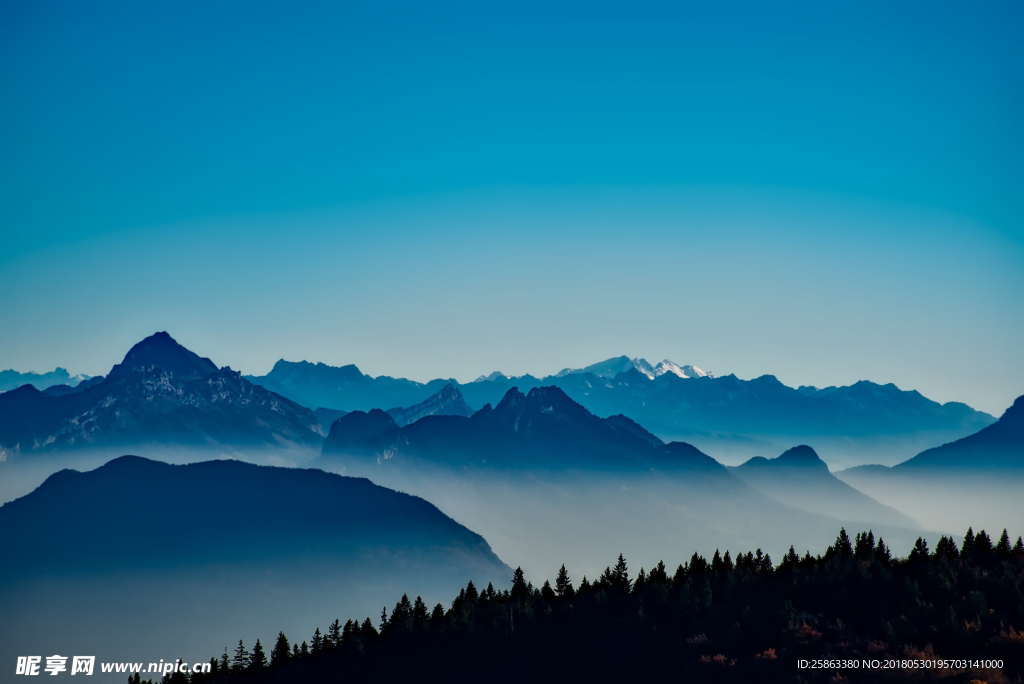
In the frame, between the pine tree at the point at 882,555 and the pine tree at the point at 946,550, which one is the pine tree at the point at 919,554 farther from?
the pine tree at the point at 882,555

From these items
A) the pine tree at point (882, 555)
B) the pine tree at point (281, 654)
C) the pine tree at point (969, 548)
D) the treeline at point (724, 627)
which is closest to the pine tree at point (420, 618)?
the treeline at point (724, 627)

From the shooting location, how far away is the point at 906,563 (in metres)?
125

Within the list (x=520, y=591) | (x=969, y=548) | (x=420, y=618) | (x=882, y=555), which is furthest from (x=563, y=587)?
(x=969, y=548)

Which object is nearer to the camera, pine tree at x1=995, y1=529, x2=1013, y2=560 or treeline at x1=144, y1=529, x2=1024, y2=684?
treeline at x1=144, y1=529, x2=1024, y2=684

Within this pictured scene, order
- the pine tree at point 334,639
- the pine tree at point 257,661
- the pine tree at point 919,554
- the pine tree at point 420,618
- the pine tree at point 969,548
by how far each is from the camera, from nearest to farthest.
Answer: the pine tree at point 919,554 → the pine tree at point 969,548 → the pine tree at point 420,618 → the pine tree at point 257,661 → the pine tree at point 334,639

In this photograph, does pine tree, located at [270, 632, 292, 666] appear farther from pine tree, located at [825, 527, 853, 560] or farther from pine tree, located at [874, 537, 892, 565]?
pine tree, located at [874, 537, 892, 565]

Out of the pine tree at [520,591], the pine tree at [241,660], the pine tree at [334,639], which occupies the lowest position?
the pine tree at [241,660]

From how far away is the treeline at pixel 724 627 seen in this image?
3939 inches

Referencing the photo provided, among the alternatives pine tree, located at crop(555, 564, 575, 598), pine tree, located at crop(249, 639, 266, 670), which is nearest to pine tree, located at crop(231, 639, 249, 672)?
pine tree, located at crop(249, 639, 266, 670)

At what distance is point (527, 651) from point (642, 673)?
86.9ft

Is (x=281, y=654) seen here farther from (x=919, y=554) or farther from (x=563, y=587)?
(x=919, y=554)

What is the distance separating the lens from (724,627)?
119 metres

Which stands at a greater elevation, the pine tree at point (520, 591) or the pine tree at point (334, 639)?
the pine tree at point (520, 591)

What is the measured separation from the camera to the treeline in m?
100
